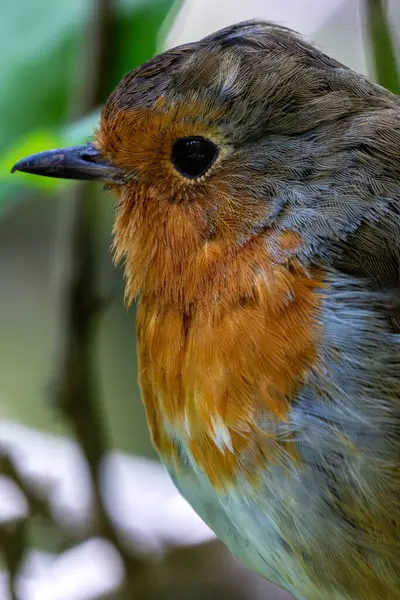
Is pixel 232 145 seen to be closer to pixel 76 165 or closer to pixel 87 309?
pixel 76 165

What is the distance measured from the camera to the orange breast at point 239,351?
63.1 inches

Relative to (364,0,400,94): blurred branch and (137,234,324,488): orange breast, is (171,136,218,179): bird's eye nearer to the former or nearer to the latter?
(137,234,324,488): orange breast

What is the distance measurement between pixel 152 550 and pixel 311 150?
4.77 feet

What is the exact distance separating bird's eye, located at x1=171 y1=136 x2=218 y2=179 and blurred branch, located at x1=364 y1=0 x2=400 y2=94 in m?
0.42

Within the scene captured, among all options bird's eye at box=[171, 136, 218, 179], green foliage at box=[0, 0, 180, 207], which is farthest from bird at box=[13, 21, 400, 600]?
green foliage at box=[0, 0, 180, 207]

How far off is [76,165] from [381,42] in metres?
0.69

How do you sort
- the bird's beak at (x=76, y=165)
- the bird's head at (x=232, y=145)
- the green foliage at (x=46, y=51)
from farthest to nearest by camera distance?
the green foliage at (x=46, y=51)
the bird's beak at (x=76, y=165)
the bird's head at (x=232, y=145)

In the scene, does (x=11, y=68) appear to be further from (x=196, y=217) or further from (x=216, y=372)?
(x=216, y=372)

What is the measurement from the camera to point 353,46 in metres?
2.98

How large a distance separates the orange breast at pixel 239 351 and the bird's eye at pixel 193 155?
0.17 meters

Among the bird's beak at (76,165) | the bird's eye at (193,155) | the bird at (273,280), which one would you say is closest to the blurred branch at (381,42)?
the bird at (273,280)

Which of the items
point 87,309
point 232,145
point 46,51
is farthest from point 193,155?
point 87,309

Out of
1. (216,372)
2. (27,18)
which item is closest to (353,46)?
(27,18)

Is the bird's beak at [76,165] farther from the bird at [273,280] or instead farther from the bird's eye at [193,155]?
the bird's eye at [193,155]
